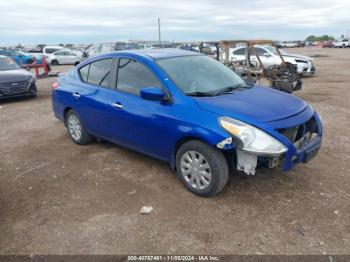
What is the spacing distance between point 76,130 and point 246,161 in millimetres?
3350

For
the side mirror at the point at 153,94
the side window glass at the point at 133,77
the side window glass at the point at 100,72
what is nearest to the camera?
the side mirror at the point at 153,94

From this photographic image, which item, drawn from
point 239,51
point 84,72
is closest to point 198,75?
point 84,72

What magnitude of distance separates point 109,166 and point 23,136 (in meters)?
2.69

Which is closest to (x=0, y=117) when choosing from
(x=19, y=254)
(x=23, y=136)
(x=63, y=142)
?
(x=23, y=136)

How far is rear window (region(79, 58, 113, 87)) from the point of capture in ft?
16.4

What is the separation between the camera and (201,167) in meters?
3.79

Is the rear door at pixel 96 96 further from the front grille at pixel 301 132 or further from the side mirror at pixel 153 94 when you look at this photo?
the front grille at pixel 301 132

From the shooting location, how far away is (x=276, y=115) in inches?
144

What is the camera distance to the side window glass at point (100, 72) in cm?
499

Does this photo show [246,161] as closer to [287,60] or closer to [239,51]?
[287,60]

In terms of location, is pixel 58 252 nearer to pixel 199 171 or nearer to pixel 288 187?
pixel 199 171

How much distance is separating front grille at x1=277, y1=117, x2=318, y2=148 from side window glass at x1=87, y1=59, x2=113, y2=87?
2645 millimetres

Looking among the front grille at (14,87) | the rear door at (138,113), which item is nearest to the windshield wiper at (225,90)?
the rear door at (138,113)

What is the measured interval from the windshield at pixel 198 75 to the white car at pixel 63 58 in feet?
82.9
